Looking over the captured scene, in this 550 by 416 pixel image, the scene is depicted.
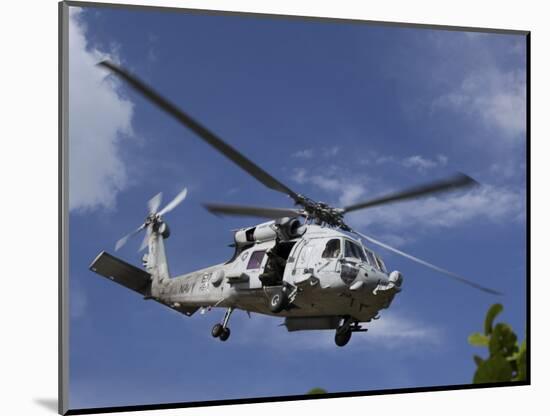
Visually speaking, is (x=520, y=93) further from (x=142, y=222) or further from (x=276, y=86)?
(x=142, y=222)

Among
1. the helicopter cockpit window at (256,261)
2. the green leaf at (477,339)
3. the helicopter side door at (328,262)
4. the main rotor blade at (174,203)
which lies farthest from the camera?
the green leaf at (477,339)

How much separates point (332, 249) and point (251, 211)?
76 cm

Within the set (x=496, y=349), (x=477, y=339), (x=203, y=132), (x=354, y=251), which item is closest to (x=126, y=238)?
(x=203, y=132)

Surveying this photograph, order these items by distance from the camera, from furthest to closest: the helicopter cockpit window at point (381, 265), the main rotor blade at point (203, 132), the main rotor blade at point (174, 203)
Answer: the helicopter cockpit window at point (381, 265) → the main rotor blade at point (174, 203) → the main rotor blade at point (203, 132)

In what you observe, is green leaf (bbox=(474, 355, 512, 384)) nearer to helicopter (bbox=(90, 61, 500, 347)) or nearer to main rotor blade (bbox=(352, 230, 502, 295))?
main rotor blade (bbox=(352, 230, 502, 295))

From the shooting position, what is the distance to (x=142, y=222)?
8828 mm

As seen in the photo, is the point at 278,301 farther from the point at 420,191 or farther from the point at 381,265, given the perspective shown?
the point at 420,191

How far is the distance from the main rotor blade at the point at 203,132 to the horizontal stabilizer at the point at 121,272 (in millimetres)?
1203

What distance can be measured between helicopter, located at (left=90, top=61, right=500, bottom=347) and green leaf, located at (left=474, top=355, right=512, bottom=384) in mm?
1185

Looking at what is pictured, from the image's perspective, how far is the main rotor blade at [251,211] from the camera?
9117 millimetres

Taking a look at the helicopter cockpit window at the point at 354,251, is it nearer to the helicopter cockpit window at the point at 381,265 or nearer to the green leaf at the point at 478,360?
the helicopter cockpit window at the point at 381,265

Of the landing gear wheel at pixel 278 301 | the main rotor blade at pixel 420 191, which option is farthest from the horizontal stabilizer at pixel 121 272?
the main rotor blade at pixel 420 191

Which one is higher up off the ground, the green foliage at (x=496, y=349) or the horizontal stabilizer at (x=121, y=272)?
the horizontal stabilizer at (x=121, y=272)

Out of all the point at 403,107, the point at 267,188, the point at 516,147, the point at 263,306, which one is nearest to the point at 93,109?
the point at 267,188
